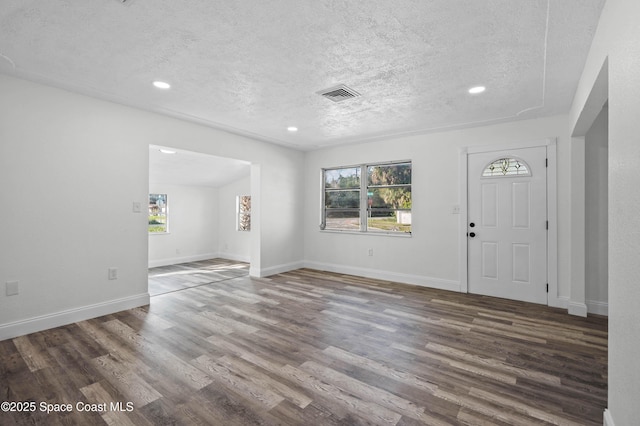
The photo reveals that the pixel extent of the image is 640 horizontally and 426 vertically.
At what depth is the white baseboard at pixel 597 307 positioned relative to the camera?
3.69m

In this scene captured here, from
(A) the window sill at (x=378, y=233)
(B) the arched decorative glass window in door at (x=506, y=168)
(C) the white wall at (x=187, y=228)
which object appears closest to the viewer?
(B) the arched decorative glass window in door at (x=506, y=168)

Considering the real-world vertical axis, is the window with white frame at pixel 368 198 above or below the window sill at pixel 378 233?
above

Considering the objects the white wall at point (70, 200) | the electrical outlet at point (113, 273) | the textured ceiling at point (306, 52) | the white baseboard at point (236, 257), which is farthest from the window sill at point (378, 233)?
the electrical outlet at point (113, 273)

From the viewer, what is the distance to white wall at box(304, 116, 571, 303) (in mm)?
4023

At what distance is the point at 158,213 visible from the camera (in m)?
7.29

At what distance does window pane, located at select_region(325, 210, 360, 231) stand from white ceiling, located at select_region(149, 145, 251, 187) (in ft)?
6.89

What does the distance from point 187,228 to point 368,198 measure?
4.76m

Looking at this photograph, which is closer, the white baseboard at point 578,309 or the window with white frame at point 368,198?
the white baseboard at point 578,309

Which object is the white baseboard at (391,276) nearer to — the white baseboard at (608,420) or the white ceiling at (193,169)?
the white ceiling at (193,169)

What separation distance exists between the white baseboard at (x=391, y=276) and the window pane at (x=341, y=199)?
123 cm

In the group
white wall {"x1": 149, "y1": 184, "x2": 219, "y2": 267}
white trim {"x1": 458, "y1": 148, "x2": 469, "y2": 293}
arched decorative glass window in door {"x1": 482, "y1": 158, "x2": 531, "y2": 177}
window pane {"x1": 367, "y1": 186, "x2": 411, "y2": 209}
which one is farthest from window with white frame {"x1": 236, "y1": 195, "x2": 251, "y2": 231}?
arched decorative glass window in door {"x1": 482, "y1": 158, "x2": 531, "y2": 177}

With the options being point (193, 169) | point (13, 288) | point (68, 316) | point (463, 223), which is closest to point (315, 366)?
point (68, 316)

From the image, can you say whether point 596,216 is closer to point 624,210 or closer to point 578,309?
point 578,309

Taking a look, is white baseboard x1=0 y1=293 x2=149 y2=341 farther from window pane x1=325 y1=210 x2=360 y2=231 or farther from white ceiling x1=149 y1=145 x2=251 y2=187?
window pane x1=325 y1=210 x2=360 y2=231
